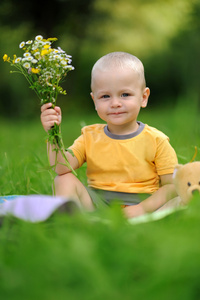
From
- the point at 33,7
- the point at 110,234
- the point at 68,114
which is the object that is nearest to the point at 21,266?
the point at 110,234

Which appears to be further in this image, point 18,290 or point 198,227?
point 198,227

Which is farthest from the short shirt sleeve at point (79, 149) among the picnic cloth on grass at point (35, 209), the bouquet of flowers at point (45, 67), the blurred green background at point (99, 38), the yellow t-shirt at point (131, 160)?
the blurred green background at point (99, 38)

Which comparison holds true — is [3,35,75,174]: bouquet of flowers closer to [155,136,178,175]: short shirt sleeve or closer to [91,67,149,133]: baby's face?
[91,67,149,133]: baby's face

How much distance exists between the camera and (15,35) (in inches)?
386

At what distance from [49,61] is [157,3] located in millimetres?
9118

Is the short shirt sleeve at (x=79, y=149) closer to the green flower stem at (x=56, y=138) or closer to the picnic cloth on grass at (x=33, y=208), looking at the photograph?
the green flower stem at (x=56, y=138)

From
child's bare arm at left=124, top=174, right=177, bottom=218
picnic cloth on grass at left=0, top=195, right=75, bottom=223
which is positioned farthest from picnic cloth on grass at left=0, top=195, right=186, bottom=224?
child's bare arm at left=124, top=174, right=177, bottom=218

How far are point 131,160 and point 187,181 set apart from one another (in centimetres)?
44

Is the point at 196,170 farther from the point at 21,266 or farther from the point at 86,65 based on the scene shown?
the point at 86,65

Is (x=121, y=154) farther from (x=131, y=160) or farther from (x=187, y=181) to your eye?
(x=187, y=181)

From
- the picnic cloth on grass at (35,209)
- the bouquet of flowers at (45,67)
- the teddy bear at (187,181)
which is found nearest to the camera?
the picnic cloth on grass at (35,209)

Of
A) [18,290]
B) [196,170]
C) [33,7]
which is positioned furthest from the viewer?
[33,7]

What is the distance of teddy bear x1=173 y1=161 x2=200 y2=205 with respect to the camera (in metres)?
1.80

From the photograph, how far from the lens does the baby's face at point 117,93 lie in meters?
2.13
